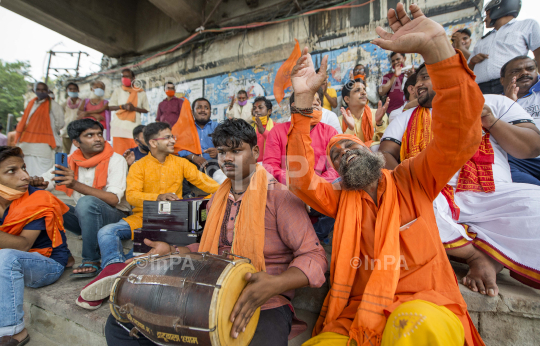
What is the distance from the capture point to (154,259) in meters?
1.61

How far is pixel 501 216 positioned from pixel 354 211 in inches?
46.6

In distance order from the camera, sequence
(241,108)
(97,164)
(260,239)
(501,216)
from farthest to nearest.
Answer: (241,108), (97,164), (501,216), (260,239)

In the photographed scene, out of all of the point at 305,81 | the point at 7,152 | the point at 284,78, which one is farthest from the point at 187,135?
the point at 305,81

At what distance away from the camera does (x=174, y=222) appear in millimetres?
2586

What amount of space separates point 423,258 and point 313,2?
280 inches

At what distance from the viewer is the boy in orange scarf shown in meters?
2.23

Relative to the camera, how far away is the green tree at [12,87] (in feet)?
62.6

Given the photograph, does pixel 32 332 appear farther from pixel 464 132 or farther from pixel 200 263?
pixel 464 132

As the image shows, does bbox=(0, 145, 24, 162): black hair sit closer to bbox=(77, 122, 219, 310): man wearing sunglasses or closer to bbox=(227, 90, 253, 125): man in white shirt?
bbox=(77, 122, 219, 310): man wearing sunglasses

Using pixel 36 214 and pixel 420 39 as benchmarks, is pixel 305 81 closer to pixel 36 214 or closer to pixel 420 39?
pixel 420 39

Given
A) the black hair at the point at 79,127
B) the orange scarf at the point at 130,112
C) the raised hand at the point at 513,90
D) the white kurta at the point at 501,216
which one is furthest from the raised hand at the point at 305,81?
the orange scarf at the point at 130,112

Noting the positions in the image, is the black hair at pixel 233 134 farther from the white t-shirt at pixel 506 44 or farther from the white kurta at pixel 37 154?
the white kurta at pixel 37 154

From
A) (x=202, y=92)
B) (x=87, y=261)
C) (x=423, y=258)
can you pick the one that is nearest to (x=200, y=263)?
(x=423, y=258)

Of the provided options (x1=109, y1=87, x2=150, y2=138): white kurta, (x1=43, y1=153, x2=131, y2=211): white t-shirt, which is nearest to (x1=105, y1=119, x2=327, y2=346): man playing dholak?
(x1=43, y1=153, x2=131, y2=211): white t-shirt
